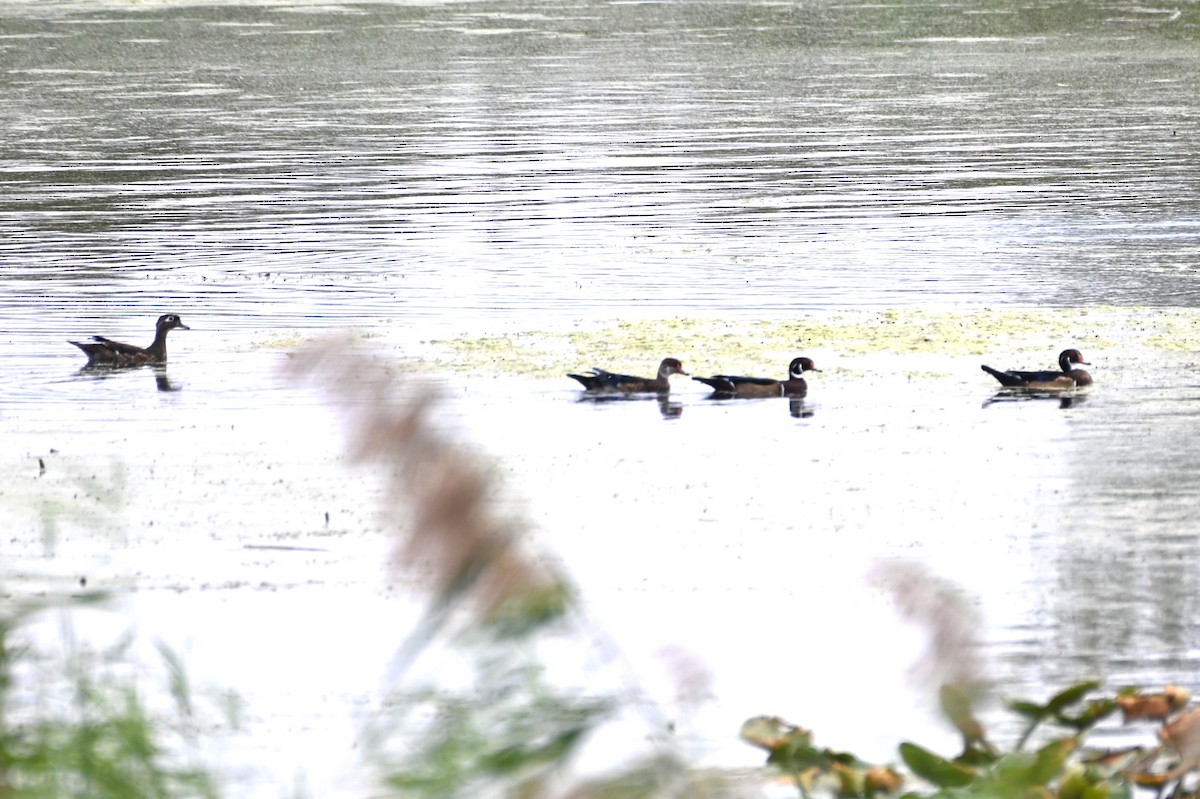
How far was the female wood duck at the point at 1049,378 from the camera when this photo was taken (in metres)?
13.6

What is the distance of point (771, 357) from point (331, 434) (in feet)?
12.1

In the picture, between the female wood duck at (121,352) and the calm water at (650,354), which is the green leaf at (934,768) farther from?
the female wood duck at (121,352)

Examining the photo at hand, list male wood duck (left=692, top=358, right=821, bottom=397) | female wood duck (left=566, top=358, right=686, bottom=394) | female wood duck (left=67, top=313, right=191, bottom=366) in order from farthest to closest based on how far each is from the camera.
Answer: female wood duck (left=67, top=313, right=191, bottom=366), female wood duck (left=566, top=358, right=686, bottom=394), male wood duck (left=692, top=358, right=821, bottom=397)

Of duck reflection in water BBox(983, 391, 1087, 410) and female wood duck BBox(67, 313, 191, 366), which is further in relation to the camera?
female wood duck BBox(67, 313, 191, 366)

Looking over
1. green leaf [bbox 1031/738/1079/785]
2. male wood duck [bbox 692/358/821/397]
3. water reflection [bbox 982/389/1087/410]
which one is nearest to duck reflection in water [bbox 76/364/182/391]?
male wood duck [bbox 692/358/821/397]

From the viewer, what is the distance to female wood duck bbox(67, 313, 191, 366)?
15.0m

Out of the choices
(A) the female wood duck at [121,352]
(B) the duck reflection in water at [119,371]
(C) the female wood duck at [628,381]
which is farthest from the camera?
(A) the female wood duck at [121,352]

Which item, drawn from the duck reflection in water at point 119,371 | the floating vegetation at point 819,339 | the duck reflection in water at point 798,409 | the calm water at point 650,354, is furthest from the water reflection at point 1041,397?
the duck reflection in water at point 119,371

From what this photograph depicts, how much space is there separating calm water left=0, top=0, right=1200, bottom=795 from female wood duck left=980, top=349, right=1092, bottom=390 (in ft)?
0.70

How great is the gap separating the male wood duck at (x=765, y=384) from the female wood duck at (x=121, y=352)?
3901 mm

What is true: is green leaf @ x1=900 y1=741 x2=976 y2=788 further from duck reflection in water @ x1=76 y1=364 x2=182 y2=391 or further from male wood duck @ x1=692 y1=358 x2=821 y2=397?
duck reflection in water @ x1=76 y1=364 x2=182 y2=391

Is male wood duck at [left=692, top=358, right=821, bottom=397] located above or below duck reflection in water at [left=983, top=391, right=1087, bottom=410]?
above

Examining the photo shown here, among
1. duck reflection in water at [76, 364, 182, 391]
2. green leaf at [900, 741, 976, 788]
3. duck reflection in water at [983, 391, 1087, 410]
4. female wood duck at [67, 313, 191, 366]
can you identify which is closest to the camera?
green leaf at [900, 741, 976, 788]

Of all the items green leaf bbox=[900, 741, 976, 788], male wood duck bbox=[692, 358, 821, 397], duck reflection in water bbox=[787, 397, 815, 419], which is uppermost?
male wood duck bbox=[692, 358, 821, 397]
